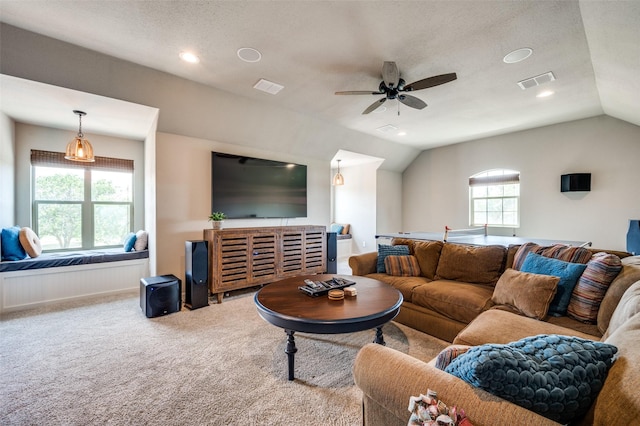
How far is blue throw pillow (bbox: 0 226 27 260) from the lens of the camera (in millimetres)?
3408

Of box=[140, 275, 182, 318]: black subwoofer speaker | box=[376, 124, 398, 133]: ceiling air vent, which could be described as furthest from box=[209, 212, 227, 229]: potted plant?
box=[376, 124, 398, 133]: ceiling air vent

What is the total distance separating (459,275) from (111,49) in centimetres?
433

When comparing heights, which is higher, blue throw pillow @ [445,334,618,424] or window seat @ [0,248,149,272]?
blue throw pillow @ [445,334,618,424]

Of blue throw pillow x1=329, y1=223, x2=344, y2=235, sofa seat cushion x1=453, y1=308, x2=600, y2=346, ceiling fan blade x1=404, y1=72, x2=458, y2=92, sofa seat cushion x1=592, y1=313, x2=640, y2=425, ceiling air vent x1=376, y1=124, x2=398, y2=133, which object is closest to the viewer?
sofa seat cushion x1=592, y1=313, x2=640, y2=425

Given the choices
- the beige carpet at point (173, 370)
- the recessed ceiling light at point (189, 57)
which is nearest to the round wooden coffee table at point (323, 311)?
the beige carpet at point (173, 370)

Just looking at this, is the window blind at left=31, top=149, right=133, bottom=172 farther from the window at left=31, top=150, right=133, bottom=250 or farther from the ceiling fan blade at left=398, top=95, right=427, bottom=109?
the ceiling fan blade at left=398, top=95, right=427, bottom=109

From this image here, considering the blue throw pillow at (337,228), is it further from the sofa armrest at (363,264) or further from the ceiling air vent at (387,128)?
the sofa armrest at (363,264)

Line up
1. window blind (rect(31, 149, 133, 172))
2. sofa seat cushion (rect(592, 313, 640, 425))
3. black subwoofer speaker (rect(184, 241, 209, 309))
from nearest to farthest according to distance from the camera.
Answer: sofa seat cushion (rect(592, 313, 640, 425)), black subwoofer speaker (rect(184, 241, 209, 309)), window blind (rect(31, 149, 133, 172))

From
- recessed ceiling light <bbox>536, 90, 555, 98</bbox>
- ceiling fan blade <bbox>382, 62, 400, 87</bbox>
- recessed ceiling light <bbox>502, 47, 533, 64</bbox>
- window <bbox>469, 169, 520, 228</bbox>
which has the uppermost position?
recessed ceiling light <bbox>536, 90, 555, 98</bbox>

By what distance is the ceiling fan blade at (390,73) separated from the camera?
9.02 feet

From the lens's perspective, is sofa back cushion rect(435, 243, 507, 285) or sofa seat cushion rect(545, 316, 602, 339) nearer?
sofa seat cushion rect(545, 316, 602, 339)

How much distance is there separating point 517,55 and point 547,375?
316cm

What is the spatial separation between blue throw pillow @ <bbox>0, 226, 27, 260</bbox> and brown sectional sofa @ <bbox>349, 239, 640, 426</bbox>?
4349 mm

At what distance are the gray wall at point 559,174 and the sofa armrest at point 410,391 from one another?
5672mm
